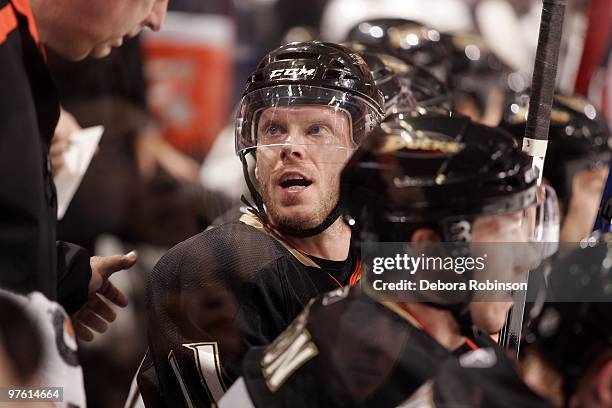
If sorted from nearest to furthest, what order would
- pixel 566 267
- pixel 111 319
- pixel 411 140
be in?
pixel 566 267, pixel 411 140, pixel 111 319

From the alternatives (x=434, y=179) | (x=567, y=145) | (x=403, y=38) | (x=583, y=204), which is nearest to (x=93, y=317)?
(x=434, y=179)

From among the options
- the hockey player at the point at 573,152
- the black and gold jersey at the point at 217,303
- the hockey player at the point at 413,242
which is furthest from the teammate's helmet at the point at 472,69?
the hockey player at the point at 413,242

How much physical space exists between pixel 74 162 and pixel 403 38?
1599 millimetres

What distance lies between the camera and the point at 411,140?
175 cm

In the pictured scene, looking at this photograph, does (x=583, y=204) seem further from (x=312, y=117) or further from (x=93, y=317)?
(x=93, y=317)

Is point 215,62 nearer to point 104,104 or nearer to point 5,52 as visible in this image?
point 104,104

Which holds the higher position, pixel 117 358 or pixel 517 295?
pixel 517 295

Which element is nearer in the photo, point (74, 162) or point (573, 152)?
point (74, 162)

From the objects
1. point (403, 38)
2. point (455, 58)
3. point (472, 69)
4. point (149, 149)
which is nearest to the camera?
point (149, 149)

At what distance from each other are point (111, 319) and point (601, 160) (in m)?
1.88

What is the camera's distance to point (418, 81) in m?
3.34

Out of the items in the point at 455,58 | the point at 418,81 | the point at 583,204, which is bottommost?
the point at 455,58

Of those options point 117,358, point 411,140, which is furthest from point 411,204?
point 117,358

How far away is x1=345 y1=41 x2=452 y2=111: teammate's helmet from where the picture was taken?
3225mm
